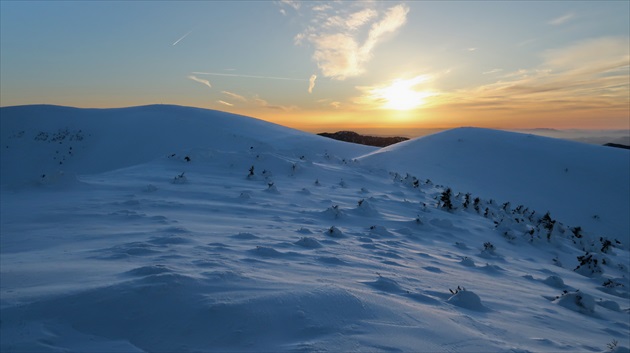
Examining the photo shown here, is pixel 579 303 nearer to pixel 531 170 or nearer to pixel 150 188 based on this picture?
pixel 150 188

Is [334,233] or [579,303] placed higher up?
[334,233]

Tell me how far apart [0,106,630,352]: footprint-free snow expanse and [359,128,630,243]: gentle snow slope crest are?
4907 mm

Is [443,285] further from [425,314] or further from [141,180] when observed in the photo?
[141,180]

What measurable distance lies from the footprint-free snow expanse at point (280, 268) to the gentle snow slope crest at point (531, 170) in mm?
4907

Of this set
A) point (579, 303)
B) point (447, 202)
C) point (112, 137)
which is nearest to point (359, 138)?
point (112, 137)

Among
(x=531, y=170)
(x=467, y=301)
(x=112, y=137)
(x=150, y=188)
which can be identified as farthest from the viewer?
(x=112, y=137)

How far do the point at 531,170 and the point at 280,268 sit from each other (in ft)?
59.1

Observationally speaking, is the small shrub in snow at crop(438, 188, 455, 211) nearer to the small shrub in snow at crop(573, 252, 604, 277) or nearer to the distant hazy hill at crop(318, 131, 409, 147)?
the small shrub in snow at crop(573, 252, 604, 277)

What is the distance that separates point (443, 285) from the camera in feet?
12.5

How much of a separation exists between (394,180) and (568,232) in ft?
15.8

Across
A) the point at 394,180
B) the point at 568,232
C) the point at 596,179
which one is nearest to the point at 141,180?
the point at 394,180

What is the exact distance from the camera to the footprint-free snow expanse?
2.23 metres

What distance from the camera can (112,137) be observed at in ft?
84.7

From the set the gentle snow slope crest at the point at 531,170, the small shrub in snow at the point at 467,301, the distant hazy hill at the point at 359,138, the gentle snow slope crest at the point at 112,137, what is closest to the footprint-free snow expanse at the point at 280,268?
the small shrub in snow at the point at 467,301
